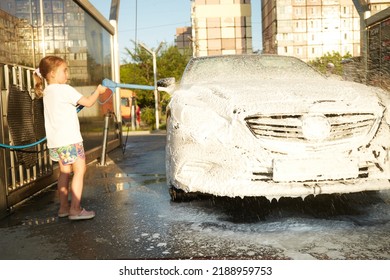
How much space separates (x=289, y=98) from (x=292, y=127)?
9.2 inches

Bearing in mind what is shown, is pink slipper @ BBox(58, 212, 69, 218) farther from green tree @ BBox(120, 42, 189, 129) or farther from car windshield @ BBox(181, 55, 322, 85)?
green tree @ BBox(120, 42, 189, 129)

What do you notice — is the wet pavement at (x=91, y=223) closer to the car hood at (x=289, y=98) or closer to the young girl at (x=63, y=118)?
the young girl at (x=63, y=118)

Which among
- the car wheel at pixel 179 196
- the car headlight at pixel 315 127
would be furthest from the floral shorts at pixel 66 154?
the car headlight at pixel 315 127

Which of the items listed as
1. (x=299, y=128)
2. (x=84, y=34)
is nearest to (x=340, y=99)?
(x=299, y=128)

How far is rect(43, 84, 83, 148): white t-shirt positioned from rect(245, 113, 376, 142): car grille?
137cm

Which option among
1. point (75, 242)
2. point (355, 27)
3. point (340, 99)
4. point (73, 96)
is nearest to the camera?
point (75, 242)

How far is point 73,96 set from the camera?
3549mm

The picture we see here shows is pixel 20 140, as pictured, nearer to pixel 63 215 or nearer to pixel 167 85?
pixel 63 215

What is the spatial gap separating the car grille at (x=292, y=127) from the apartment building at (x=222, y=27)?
143 feet

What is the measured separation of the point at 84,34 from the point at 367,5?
6.69 metres

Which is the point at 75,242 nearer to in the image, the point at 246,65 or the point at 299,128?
the point at 299,128

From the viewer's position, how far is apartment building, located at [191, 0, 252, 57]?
4644 cm

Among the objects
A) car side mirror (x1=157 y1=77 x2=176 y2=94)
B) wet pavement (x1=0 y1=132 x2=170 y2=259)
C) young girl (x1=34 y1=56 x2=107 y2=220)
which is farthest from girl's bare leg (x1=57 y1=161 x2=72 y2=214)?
car side mirror (x1=157 y1=77 x2=176 y2=94)

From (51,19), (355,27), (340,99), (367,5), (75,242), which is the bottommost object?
(75,242)
